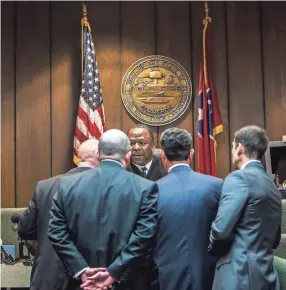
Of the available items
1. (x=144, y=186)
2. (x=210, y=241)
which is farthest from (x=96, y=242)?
(x=210, y=241)

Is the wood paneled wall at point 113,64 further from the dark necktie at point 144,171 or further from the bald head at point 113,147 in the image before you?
the bald head at point 113,147

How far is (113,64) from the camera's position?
5547 mm

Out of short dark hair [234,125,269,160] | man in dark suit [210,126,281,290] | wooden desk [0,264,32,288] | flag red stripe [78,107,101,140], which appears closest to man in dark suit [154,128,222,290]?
man in dark suit [210,126,281,290]

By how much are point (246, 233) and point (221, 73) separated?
341 centimetres

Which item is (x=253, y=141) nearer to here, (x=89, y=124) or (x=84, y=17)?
(x=89, y=124)

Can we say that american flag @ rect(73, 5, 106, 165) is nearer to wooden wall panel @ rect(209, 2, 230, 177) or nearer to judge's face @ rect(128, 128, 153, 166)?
judge's face @ rect(128, 128, 153, 166)

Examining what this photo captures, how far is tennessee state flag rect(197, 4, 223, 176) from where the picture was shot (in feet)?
17.4

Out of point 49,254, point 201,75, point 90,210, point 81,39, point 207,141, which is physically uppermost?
point 81,39

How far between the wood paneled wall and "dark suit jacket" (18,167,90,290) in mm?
2605

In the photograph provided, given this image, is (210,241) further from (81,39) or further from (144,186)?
(81,39)

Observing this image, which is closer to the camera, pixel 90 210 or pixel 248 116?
pixel 90 210

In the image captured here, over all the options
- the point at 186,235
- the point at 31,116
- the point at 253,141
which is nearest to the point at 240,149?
the point at 253,141

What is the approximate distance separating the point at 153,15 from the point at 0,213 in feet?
8.27

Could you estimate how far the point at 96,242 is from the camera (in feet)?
7.93
